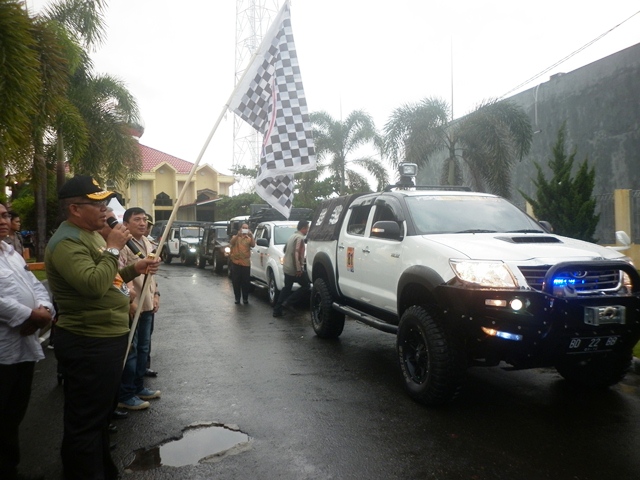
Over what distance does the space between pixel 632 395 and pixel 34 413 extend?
17.8 feet

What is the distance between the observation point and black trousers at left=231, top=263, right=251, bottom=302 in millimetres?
12344

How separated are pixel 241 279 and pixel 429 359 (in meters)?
7.86

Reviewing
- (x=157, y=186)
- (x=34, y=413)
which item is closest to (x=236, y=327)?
(x=34, y=413)

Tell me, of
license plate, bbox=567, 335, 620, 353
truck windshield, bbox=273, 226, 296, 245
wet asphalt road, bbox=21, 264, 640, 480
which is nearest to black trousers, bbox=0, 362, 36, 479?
wet asphalt road, bbox=21, 264, 640, 480

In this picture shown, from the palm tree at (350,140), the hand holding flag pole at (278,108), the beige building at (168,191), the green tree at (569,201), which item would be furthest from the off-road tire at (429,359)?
the beige building at (168,191)

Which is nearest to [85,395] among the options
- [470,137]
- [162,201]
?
[470,137]

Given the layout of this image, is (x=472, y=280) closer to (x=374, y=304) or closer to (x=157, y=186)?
(x=374, y=304)

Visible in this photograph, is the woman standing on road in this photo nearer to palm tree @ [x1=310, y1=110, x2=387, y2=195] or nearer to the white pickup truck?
the white pickup truck

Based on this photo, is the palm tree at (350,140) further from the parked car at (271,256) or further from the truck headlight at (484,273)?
the truck headlight at (484,273)

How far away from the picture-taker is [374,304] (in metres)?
6.59

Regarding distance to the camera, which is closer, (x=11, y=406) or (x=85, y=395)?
(x=85, y=395)

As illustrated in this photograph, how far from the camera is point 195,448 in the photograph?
4355 millimetres

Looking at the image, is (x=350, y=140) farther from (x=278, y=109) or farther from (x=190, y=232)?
(x=278, y=109)

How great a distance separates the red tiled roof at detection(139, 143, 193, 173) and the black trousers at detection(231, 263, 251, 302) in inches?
1314
